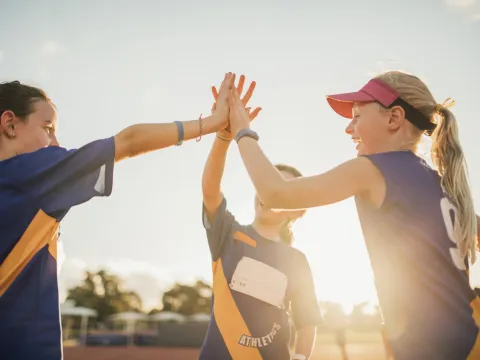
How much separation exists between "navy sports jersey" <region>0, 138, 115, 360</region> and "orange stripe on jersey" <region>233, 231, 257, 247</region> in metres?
1.47

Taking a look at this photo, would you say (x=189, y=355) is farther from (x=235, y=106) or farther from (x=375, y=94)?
(x=375, y=94)

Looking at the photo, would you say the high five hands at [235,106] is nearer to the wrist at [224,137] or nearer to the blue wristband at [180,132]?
the wrist at [224,137]

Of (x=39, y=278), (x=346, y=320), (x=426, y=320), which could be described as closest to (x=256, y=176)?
(x=426, y=320)

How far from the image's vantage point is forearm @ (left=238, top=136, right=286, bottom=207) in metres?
2.31

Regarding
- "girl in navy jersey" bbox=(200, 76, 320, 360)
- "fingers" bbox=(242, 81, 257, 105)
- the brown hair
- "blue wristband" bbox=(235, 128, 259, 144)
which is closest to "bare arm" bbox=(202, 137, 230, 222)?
"girl in navy jersey" bbox=(200, 76, 320, 360)

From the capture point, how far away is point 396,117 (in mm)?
2439

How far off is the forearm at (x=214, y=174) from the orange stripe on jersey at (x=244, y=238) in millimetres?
302

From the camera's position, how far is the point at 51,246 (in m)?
2.38

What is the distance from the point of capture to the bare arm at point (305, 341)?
3.49 m

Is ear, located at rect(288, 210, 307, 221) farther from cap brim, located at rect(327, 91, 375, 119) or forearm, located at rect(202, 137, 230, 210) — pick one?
cap brim, located at rect(327, 91, 375, 119)

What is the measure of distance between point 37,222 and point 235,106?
60.6 inches

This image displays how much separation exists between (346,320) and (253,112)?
1268cm

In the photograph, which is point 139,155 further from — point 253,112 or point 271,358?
point 271,358

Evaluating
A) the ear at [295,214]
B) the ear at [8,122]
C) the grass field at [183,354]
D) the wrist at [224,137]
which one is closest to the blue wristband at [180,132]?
the wrist at [224,137]
